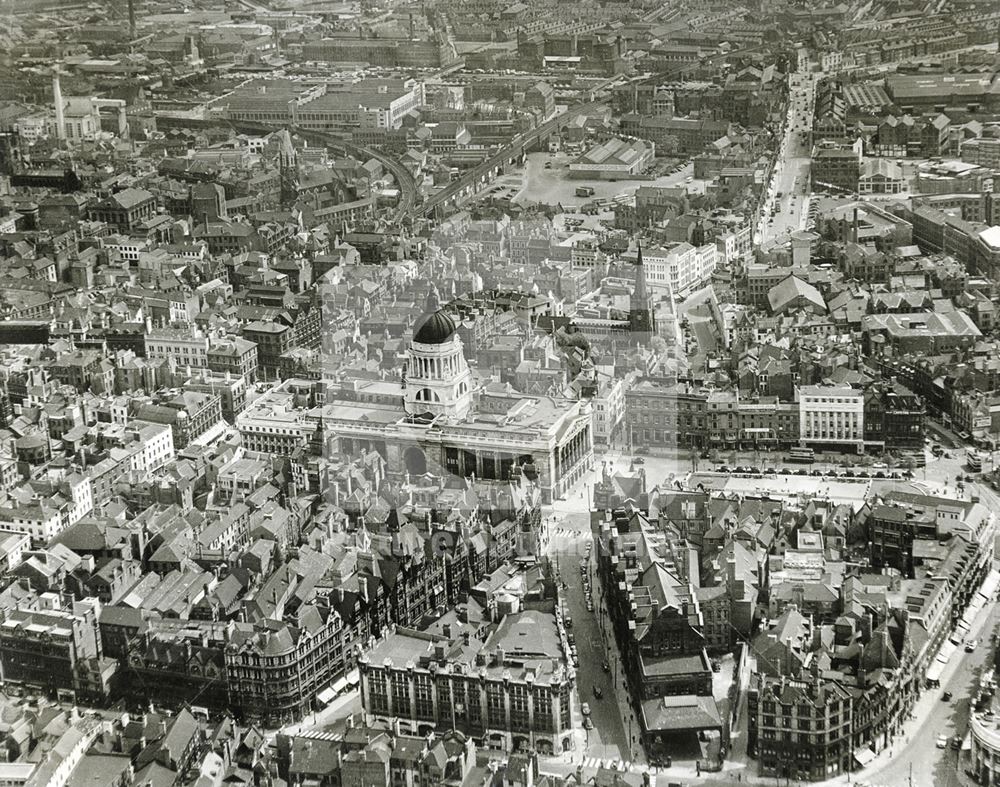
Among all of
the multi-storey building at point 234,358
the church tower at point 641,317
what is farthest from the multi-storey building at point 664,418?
the multi-storey building at point 234,358

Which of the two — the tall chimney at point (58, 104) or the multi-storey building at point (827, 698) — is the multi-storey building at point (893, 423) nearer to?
the multi-storey building at point (827, 698)

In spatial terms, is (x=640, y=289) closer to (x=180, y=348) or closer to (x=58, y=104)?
(x=180, y=348)

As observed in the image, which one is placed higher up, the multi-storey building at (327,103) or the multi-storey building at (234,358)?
the multi-storey building at (327,103)

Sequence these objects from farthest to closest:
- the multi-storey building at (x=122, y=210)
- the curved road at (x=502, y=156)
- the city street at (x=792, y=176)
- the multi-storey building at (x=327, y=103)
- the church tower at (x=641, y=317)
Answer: the multi-storey building at (x=327, y=103), the curved road at (x=502, y=156), the multi-storey building at (x=122, y=210), the city street at (x=792, y=176), the church tower at (x=641, y=317)

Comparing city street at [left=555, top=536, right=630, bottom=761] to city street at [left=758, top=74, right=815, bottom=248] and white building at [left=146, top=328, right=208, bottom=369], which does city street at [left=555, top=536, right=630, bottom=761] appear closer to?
white building at [left=146, top=328, right=208, bottom=369]

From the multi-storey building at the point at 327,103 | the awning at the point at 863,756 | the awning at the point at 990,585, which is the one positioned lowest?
the awning at the point at 863,756

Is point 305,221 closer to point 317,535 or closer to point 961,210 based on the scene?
point 961,210
